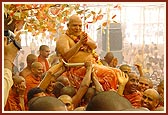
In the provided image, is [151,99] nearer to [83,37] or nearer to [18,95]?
[83,37]

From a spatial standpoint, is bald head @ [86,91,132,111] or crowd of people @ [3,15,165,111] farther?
crowd of people @ [3,15,165,111]

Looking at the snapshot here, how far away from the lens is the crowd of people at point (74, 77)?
7.99ft

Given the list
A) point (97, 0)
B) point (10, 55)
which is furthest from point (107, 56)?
point (10, 55)

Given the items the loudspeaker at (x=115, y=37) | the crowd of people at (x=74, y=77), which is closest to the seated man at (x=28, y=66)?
the crowd of people at (x=74, y=77)

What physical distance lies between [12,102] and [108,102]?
0.45 metres

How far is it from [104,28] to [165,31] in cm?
27

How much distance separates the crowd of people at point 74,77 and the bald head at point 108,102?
4 centimetres

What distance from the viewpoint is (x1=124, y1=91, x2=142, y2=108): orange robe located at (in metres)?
2.44

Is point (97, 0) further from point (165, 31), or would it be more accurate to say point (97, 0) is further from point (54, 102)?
point (54, 102)

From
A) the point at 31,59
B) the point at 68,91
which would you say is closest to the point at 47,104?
the point at 68,91

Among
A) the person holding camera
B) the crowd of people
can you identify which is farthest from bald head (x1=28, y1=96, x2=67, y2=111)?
the person holding camera

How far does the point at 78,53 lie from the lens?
2.46 meters

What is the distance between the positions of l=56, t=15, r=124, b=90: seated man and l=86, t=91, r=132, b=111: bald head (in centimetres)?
8

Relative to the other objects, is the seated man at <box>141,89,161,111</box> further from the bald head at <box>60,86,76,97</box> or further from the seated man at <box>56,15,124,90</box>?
the bald head at <box>60,86,76,97</box>
